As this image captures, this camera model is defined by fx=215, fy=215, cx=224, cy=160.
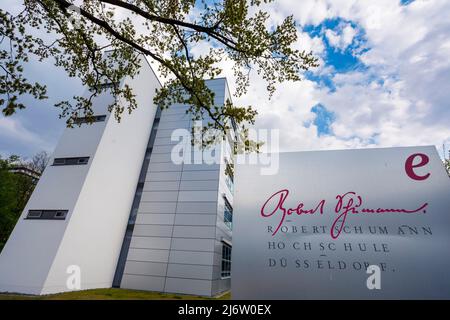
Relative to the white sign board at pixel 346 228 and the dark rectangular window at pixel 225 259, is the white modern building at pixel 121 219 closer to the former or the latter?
the dark rectangular window at pixel 225 259

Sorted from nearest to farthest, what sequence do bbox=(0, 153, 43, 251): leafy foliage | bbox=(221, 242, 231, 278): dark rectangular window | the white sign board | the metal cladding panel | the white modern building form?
the white sign board < the white modern building < the metal cladding panel < bbox=(221, 242, 231, 278): dark rectangular window < bbox=(0, 153, 43, 251): leafy foliage

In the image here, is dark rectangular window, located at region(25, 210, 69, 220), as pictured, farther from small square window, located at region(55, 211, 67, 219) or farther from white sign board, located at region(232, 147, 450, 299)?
white sign board, located at region(232, 147, 450, 299)

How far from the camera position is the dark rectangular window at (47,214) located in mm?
10609

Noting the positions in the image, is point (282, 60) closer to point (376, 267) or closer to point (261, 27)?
point (261, 27)

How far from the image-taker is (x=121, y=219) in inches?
546

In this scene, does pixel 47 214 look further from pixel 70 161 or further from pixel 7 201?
pixel 7 201

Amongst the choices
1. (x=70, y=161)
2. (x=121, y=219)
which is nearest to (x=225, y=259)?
(x=121, y=219)

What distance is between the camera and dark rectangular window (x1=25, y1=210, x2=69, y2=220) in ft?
34.8

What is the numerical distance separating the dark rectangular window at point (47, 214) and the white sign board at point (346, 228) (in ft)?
33.1

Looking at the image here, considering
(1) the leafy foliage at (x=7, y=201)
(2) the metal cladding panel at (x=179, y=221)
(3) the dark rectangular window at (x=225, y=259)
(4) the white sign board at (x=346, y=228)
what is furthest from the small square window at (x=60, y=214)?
(1) the leafy foliage at (x=7, y=201)

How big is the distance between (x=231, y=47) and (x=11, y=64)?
241 inches

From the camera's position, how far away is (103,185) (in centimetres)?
1262
